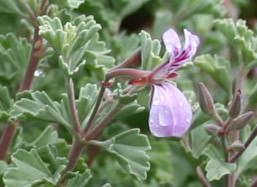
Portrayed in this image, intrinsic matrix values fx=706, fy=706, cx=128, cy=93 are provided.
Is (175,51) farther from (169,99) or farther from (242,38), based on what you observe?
(242,38)

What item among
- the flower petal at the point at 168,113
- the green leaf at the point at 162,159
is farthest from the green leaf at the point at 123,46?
the flower petal at the point at 168,113

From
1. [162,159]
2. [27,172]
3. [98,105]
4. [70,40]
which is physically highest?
[70,40]

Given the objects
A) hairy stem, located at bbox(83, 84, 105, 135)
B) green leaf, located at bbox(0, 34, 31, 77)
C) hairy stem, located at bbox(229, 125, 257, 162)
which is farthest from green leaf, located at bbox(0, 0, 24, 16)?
hairy stem, located at bbox(229, 125, 257, 162)

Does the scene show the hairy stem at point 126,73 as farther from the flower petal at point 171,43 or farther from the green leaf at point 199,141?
the green leaf at point 199,141

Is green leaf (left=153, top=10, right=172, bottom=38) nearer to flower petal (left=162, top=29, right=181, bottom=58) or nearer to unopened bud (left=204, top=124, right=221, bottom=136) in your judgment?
unopened bud (left=204, top=124, right=221, bottom=136)

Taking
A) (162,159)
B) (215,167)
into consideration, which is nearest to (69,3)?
(215,167)
